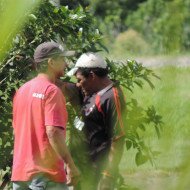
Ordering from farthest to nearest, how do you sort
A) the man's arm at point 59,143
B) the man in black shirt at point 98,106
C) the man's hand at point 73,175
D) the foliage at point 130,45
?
1. the man in black shirt at point 98,106
2. the man's hand at point 73,175
3. the man's arm at point 59,143
4. the foliage at point 130,45

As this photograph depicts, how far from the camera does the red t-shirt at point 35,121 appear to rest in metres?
4.10

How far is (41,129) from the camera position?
165 inches

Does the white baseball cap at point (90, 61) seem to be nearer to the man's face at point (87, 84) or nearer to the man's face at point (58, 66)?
the man's face at point (87, 84)

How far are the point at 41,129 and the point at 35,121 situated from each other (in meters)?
0.06

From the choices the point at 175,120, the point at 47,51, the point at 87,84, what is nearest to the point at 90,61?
the point at 87,84

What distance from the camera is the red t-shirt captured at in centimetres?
410

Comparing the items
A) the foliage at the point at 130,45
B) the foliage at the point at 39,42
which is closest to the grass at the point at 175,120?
the foliage at the point at 130,45

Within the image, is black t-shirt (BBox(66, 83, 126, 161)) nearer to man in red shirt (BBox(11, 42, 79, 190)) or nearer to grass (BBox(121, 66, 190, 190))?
man in red shirt (BBox(11, 42, 79, 190))

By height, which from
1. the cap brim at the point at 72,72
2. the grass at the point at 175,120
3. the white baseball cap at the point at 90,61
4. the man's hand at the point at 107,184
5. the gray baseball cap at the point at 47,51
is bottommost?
the man's hand at the point at 107,184

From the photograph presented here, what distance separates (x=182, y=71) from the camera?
0.86m

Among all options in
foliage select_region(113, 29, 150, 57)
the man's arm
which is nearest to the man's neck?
the man's arm

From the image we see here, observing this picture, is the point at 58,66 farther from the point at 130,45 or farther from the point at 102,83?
the point at 130,45

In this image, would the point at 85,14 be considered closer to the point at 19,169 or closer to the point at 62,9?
the point at 62,9

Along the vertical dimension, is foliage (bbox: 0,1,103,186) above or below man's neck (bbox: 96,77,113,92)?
above
